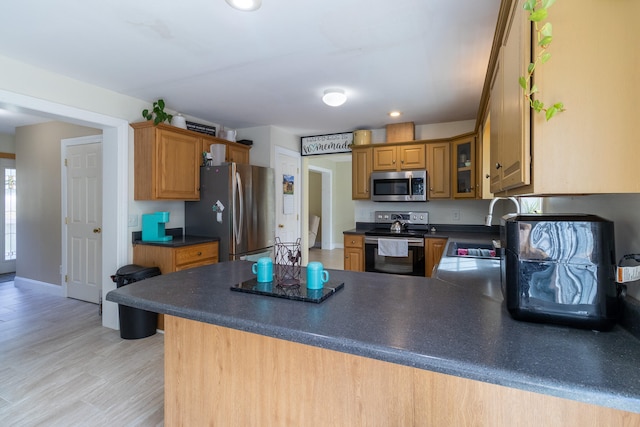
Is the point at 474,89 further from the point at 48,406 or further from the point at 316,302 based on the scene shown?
the point at 48,406

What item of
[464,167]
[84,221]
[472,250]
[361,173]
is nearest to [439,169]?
[464,167]

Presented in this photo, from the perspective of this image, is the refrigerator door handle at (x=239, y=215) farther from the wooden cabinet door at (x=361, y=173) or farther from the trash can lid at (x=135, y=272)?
the wooden cabinet door at (x=361, y=173)

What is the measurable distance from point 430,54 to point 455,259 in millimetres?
1504

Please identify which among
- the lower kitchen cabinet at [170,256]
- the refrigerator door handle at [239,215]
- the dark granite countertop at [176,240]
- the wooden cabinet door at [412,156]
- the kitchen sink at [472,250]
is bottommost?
the lower kitchen cabinet at [170,256]

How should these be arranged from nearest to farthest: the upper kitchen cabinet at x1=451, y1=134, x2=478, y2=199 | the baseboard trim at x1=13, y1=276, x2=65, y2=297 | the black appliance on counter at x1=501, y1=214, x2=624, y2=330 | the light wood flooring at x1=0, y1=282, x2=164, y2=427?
the black appliance on counter at x1=501, y1=214, x2=624, y2=330
the light wood flooring at x1=0, y1=282, x2=164, y2=427
the upper kitchen cabinet at x1=451, y1=134, x2=478, y2=199
the baseboard trim at x1=13, y1=276, x2=65, y2=297

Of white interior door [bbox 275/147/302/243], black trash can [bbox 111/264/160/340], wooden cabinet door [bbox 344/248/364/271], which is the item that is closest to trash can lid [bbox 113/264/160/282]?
black trash can [bbox 111/264/160/340]

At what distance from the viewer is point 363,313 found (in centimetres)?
107

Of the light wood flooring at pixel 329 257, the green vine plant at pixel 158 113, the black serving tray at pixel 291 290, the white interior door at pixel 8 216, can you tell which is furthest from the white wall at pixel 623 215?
the white interior door at pixel 8 216

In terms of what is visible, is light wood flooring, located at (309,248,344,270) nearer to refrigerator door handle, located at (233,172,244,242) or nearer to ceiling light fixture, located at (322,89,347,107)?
refrigerator door handle, located at (233,172,244,242)

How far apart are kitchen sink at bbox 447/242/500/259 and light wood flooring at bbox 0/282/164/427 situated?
2.40 meters

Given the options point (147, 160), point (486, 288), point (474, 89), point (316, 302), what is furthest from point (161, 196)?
point (474, 89)

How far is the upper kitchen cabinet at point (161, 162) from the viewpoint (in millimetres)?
3148

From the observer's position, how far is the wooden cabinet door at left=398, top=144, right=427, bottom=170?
13.2ft

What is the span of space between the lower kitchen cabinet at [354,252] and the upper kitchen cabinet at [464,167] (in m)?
1.31
